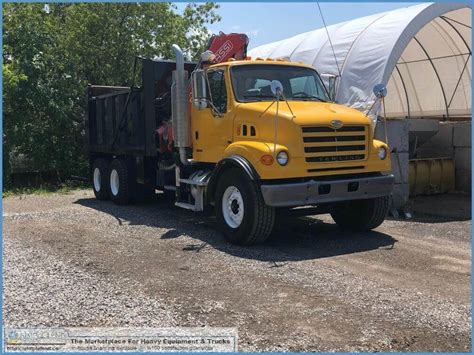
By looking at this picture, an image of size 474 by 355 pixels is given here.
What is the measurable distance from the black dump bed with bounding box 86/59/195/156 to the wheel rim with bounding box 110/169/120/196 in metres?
0.50

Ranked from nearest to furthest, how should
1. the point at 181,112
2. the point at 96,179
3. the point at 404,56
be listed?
1. the point at 181,112
2. the point at 96,179
3. the point at 404,56

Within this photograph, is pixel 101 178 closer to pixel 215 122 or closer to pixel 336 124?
pixel 215 122

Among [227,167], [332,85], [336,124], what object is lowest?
[227,167]

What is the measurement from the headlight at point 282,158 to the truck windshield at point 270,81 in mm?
1352

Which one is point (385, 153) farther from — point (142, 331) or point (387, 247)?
point (142, 331)

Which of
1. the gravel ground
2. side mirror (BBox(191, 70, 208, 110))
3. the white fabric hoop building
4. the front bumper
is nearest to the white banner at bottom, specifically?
the gravel ground

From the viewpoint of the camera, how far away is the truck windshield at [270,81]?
880 centimetres

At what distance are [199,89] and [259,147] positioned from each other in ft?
6.28

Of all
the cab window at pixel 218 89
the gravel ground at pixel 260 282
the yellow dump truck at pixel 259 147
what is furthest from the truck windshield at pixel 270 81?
the gravel ground at pixel 260 282

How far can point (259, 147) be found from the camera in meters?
7.82

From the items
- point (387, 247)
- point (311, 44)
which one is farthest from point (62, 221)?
point (311, 44)

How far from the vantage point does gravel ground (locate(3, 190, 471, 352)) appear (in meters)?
4.93

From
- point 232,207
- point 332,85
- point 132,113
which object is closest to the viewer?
point 232,207

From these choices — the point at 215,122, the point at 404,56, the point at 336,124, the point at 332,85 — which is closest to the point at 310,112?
the point at 336,124
